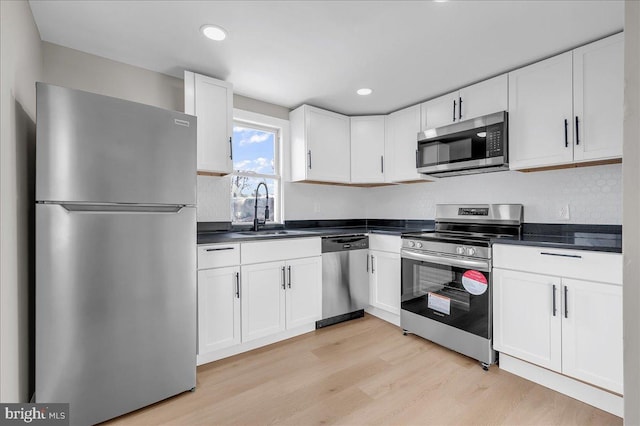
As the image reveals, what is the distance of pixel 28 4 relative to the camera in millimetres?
1751

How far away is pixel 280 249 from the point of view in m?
2.68

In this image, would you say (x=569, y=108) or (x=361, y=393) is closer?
(x=361, y=393)

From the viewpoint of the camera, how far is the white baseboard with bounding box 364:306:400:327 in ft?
10.2

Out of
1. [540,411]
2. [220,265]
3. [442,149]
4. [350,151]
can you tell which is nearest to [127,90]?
[220,265]

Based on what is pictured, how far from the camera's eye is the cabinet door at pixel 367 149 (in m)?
3.57

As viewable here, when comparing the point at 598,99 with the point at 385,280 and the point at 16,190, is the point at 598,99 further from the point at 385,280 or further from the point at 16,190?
the point at 16,190

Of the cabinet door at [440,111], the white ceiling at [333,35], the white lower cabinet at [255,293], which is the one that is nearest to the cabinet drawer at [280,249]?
the white lower cabinet at [255,293]

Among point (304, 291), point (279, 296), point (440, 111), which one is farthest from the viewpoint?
point (440, 111)

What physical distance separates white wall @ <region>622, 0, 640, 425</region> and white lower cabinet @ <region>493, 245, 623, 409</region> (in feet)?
6.18

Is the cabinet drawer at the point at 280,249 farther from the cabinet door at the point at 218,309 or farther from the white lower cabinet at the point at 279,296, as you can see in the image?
the cabinet door at the point at 218,309

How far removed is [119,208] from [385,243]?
234 cm

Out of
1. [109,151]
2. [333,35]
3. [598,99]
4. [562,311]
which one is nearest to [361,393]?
[562,311]

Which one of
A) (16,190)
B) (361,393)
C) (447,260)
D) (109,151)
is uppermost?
(109,151)

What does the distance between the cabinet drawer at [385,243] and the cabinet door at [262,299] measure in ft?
3.58
